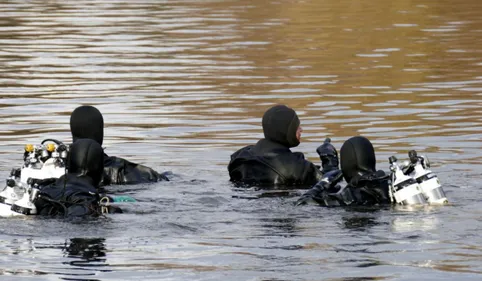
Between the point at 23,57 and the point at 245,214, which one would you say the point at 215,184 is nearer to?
the point at 245,214

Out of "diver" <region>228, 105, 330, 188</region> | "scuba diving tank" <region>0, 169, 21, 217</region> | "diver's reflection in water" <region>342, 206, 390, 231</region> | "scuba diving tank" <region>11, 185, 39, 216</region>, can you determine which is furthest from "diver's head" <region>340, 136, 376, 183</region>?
"scuba diving tank" <region>0, 169, 21, 217</region>

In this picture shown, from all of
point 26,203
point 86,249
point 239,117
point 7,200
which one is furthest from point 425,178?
point 239,117

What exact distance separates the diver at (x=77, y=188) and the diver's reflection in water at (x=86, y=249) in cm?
91

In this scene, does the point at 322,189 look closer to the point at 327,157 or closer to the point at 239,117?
the point at 327,157

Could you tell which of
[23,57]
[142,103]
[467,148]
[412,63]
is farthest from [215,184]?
[23,57]

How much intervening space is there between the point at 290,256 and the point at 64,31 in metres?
34.4

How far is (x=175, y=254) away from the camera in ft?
44.2

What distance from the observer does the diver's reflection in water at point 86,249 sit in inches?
520

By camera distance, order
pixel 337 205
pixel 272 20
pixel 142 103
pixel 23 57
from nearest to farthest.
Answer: pixel 337 205 → pixel 142 103 → pixel 23 57 → pixel 272 20

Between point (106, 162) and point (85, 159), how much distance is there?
319 cm

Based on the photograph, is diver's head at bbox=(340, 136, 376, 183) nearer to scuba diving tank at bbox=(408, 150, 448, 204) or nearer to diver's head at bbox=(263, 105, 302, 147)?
scuba diving tank at bbox=(408, 150, 448, 204)

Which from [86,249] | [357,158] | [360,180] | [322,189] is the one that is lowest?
[86,249]

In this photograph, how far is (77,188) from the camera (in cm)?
1510

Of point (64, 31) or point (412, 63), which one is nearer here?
point (412, 63)
